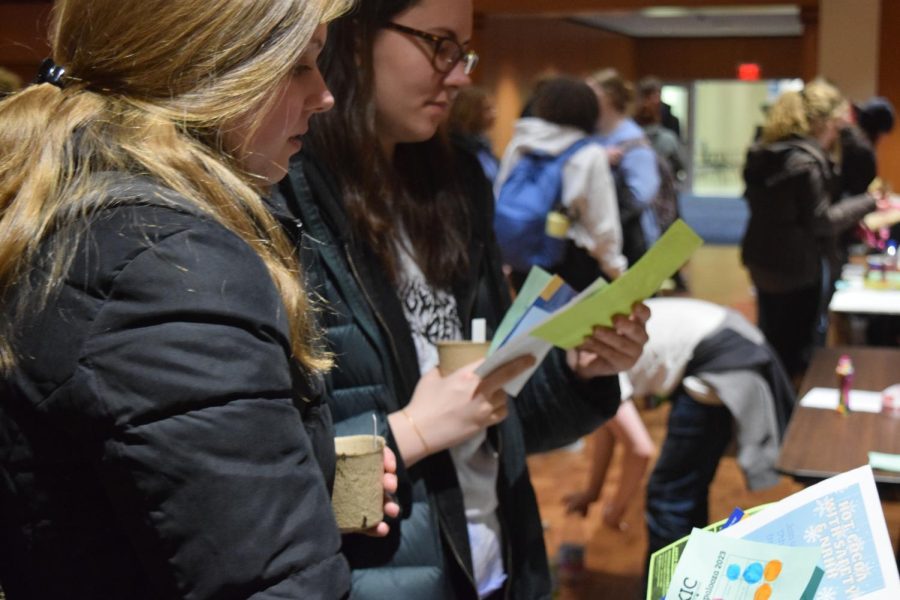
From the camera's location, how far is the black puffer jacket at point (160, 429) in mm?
730

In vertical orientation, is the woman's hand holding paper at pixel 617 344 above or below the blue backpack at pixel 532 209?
above

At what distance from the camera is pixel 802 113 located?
4.88 meters

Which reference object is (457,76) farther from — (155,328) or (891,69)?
(891,69)

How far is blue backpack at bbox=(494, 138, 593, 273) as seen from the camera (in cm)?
447

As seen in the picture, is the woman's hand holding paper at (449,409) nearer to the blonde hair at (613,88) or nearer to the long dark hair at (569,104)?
the long dark hair at (569,104)

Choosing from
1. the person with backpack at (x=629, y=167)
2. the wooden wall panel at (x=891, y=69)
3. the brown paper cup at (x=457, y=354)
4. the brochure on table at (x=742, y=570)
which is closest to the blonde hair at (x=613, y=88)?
the person with backpack at (x=629, y=167)

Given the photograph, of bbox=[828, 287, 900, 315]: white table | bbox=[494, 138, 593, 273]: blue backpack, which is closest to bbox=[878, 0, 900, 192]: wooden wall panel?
bbox=[828, 287, 900, 315]: white table

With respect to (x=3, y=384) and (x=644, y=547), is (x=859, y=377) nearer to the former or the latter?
(x=644, y=547)

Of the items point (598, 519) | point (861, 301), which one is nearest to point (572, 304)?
point (598, 519)

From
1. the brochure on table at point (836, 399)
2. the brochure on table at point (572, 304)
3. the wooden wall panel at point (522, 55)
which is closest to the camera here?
the brochure on table at point (572, 304)

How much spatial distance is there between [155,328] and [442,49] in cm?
82

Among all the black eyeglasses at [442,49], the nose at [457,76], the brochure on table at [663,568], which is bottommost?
the brochure on table at [663,568]

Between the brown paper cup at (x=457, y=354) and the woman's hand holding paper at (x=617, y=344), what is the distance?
20 centimetres

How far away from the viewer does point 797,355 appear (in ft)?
18.0
